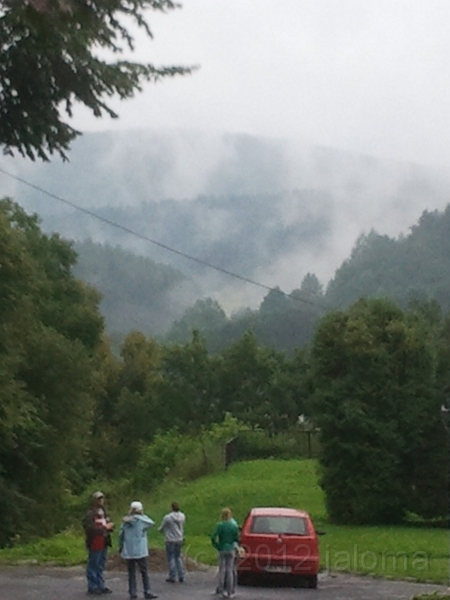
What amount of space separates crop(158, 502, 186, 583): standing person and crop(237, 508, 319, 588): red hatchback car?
120 centimetres

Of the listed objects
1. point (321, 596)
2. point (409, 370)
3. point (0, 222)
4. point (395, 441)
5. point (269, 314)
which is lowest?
point (321, 596)

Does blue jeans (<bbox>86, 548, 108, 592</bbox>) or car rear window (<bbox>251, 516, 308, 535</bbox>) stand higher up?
car rear window (<bbox>251, 516, 308, 535</bbox>)

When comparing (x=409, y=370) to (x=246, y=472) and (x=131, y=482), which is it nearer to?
(x=246, y=472)

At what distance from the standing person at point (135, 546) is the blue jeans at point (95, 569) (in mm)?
470

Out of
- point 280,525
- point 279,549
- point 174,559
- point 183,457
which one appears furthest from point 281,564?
point 183,457

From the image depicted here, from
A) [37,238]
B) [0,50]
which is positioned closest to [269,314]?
[37,238]

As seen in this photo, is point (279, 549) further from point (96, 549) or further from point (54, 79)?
point (54, 79)

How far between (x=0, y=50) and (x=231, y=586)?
377 inches

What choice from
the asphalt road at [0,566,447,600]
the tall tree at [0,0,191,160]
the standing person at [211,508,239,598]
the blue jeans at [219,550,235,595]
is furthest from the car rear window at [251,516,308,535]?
the tall tree at [0,0,191,160]

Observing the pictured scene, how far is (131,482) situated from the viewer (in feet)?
200

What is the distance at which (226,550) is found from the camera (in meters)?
17.5

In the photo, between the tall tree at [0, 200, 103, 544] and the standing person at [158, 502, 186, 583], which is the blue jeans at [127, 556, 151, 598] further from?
the tall tree at [0, 200, 103, 544]

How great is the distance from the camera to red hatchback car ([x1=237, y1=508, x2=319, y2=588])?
2000cm

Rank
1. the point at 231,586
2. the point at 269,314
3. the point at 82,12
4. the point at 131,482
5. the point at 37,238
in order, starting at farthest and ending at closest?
1. the point at 269,314
2. the point at 131,482
3. the point at 37,238
4. the point at 231,586
5. the point at 82,12
